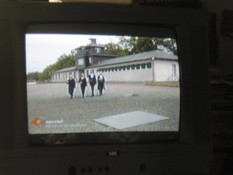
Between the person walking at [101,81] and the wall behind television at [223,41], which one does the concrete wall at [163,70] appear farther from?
the wall behind television at [223,41]

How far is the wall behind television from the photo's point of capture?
5.72ft

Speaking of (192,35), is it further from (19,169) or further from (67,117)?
(19,169)

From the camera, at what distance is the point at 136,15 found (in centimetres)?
112

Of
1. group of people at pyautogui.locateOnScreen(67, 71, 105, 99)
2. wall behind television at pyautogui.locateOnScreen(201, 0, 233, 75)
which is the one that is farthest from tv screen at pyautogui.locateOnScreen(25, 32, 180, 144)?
wall behind television at pyautogui.locateOnScreen(201, 0, 233, 75)

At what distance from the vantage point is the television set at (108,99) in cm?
105

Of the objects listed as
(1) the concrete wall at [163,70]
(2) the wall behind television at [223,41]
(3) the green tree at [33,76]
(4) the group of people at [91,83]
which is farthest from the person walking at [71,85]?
→ (2) the wall behind television at [223,41]

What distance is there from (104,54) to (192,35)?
0.32 meters

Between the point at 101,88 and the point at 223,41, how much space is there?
3.03 ft

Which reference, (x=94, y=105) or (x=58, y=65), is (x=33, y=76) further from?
(x=94, y=105)

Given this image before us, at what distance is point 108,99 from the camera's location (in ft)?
3.65

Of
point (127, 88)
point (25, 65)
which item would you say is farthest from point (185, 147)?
point (25, 65)

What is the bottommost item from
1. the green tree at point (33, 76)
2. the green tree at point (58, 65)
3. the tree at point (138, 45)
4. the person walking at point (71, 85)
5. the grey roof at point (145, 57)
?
the person walking at point (71, 85)

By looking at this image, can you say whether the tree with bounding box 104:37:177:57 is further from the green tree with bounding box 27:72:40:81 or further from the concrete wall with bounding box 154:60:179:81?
the green tree with bounding box 27:72:40:81

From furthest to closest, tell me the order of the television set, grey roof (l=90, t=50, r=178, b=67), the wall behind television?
the wall behind television
grey roof (l=90, t=50, r=178, b=67)
the television set
